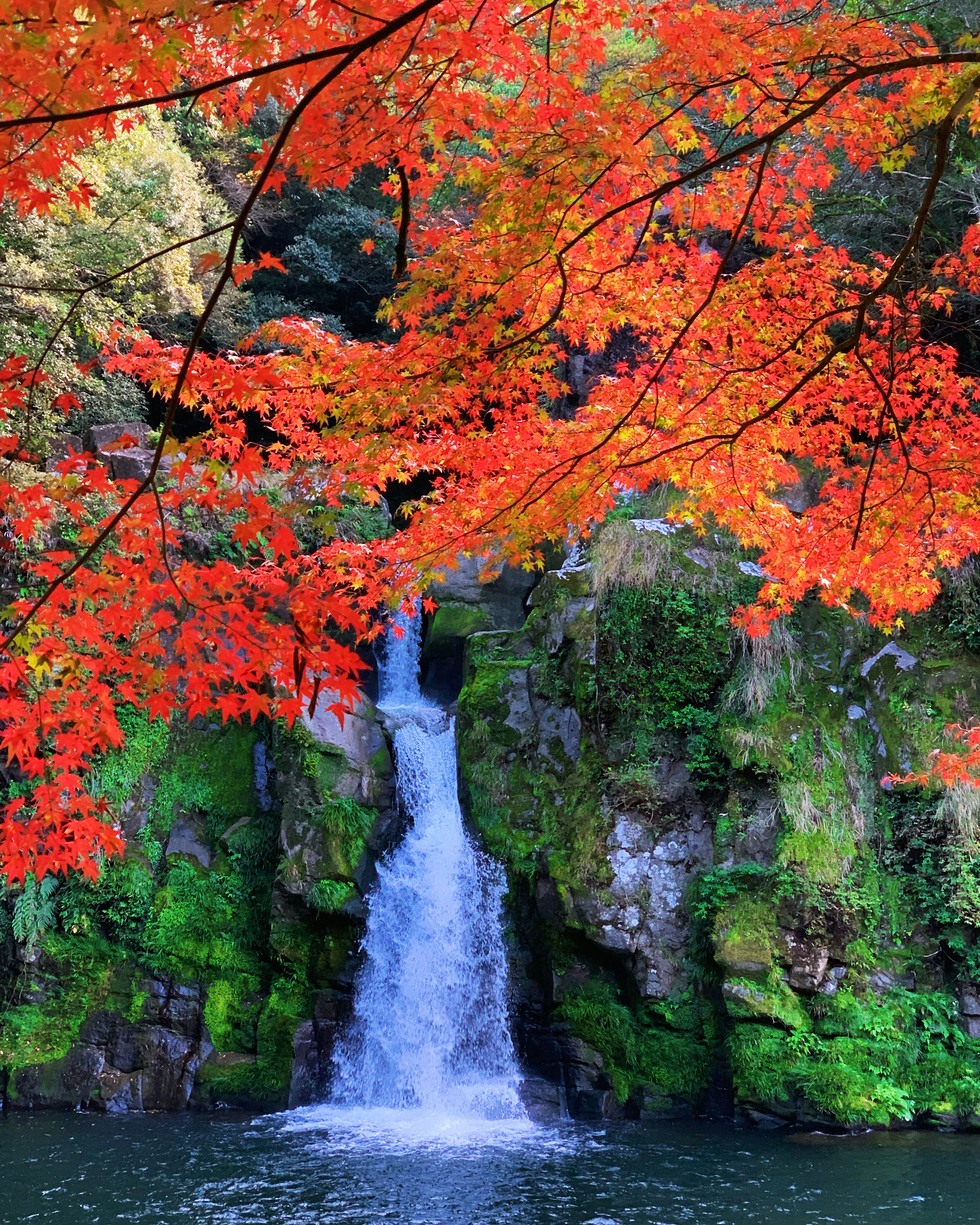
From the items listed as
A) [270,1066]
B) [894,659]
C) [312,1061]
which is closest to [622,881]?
[312,1061]

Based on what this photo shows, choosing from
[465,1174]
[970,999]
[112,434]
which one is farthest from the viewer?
[112,434]

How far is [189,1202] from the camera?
20.2ft

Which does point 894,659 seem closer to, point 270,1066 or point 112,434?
point 270,1066

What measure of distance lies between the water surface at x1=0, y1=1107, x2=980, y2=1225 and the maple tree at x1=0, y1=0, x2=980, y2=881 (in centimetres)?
273

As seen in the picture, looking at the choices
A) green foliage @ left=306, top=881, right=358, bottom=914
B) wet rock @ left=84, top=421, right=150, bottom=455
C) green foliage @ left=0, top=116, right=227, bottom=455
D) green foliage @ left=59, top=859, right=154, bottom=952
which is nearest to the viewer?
green foliage @ left=306, top=881, right=358, bottom=914

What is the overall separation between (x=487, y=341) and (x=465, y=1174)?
5819 millimetres

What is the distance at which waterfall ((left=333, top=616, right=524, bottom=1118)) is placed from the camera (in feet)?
28.2

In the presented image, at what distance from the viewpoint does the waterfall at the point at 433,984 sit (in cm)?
859

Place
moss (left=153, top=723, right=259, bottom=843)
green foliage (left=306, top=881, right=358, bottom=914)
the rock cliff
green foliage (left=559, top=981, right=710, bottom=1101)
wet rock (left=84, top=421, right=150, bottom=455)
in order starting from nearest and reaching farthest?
the rock cliff
green foliage (left=559, top=981, right=710, bottom=1101)
green foliage (left=306, top=881, right=358, bottom=914)
moss (left=153, top=723, right=259, bottom=843)
wet rock (left=84, top=421, right=150, bottom=455)

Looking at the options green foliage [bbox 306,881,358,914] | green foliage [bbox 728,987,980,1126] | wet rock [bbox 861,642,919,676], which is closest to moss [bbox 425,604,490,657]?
green foliage [bbox 306,881,358,914]

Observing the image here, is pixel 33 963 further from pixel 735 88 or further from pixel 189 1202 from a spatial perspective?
pixel 735 88

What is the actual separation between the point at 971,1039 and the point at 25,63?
9.48m

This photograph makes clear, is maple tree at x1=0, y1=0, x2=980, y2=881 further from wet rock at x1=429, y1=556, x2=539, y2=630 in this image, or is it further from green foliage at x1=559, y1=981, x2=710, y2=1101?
wet rock at x1=429, y1=556, x2=539, y2=630

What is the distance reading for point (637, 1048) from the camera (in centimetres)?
852
